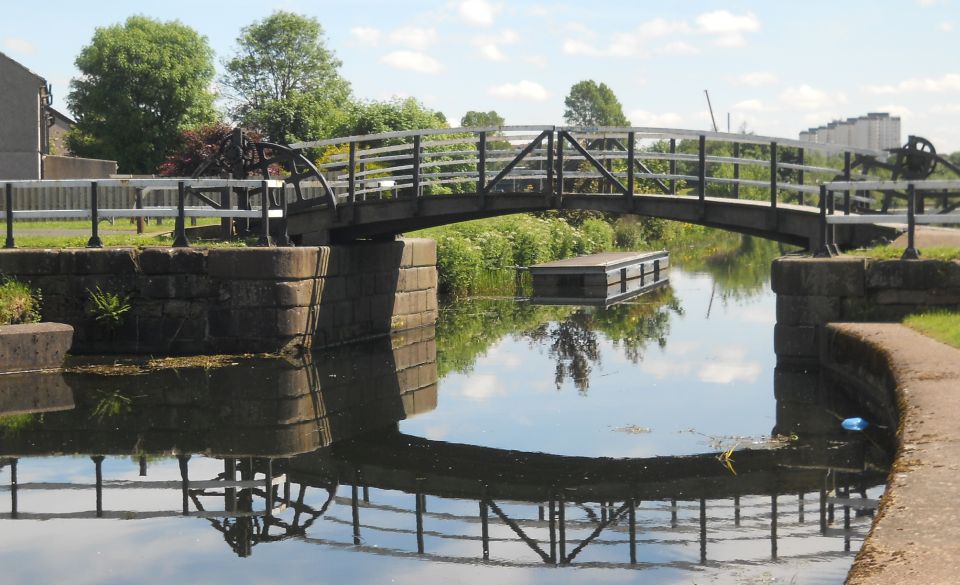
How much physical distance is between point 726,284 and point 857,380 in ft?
55.0

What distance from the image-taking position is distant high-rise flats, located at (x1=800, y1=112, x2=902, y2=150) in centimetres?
18150

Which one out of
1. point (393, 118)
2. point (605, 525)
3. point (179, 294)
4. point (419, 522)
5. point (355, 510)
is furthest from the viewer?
point (393, 118)

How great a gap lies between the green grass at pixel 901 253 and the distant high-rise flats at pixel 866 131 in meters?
170

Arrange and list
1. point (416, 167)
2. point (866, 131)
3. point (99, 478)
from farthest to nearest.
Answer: point (866, 131) < point (416, 167) < point (99, 478)

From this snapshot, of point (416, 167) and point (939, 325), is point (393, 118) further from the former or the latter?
point (939, 325)

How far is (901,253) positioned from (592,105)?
379 feet

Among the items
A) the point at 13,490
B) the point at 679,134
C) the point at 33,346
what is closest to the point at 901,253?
the point at 679,134

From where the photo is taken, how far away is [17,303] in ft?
50.0

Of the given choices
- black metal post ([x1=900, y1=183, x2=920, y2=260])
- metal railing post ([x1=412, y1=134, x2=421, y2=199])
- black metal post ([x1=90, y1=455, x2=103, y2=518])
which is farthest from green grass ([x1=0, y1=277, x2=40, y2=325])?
black metal post ([x1=900, y1=183, x2=920, y2=260])

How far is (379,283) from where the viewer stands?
18859mm

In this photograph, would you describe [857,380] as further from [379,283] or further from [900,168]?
[379,283]

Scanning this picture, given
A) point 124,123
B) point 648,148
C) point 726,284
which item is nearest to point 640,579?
point 726,284

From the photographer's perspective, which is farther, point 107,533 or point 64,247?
point 64,247

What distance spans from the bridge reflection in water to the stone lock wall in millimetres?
2368
